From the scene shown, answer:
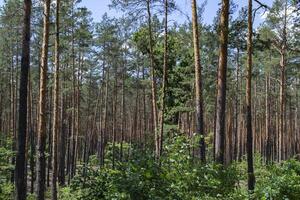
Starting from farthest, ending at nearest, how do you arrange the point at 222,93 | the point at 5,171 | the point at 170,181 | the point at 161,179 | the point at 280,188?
A: the point at 5,171
the point at 222,93
the point at 280,188
the point at 170,181
the point at 161,179

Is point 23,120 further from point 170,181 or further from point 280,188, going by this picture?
point 280,188

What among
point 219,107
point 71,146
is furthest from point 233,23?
point 71,146

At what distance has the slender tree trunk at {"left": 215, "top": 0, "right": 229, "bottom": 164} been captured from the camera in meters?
11.8

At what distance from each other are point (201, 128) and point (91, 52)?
2974cm

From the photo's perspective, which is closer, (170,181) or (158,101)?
(170,181)

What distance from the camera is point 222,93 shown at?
39.5ft

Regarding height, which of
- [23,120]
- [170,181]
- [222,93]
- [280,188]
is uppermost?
[222,93]

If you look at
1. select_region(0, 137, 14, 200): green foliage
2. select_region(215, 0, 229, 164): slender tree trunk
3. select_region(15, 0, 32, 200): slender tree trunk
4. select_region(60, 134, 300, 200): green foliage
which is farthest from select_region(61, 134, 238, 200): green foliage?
select_region(0, 137, 14, 200): green foliage

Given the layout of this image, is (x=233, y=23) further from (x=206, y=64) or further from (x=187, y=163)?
(x=206, y=64)

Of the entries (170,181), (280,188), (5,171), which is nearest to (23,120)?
(170,181)

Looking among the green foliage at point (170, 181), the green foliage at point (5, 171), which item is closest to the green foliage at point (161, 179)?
the green foliage at point (170, 181)

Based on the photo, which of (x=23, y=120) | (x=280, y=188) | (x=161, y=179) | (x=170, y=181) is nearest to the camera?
(x=161, y=179)

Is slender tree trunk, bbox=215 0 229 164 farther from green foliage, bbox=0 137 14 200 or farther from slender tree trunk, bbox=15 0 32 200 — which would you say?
green foliage, bbox=0 137 14 200

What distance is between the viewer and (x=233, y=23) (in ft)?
42.9
